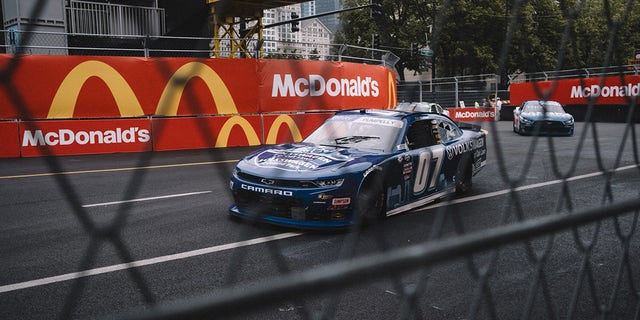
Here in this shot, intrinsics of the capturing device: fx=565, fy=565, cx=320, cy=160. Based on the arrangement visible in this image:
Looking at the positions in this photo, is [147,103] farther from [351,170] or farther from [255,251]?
[255,251]

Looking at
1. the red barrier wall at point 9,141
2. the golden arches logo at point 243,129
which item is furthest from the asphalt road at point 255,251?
the golden arches logo at point 243,129

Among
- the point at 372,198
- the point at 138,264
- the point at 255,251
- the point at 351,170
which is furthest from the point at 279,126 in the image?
the point at 138,264

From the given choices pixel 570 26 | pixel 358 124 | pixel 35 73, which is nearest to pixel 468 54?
pixel 570 26

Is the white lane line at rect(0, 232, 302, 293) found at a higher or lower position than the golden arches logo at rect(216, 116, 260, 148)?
lower

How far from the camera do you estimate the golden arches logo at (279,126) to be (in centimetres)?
1427

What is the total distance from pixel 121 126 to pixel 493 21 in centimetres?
1160

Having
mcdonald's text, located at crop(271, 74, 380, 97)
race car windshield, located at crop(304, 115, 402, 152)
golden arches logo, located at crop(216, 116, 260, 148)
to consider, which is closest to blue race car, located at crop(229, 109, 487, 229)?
race car windshield, located at crop(304, 115, 402, 152)

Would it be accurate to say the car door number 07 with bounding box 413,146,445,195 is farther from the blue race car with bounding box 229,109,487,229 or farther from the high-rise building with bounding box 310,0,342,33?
the high-rise building with bounding box 310,0,342,33

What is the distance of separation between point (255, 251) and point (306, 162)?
1.23m

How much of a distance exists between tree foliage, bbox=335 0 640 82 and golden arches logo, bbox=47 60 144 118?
10.8m

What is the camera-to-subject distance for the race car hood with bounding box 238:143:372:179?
5.56 meters

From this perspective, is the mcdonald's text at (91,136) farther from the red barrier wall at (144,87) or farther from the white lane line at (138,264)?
the white lane line at (138,264)

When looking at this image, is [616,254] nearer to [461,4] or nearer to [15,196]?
[461,4]

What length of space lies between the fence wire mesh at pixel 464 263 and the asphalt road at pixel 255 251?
0.01 m
